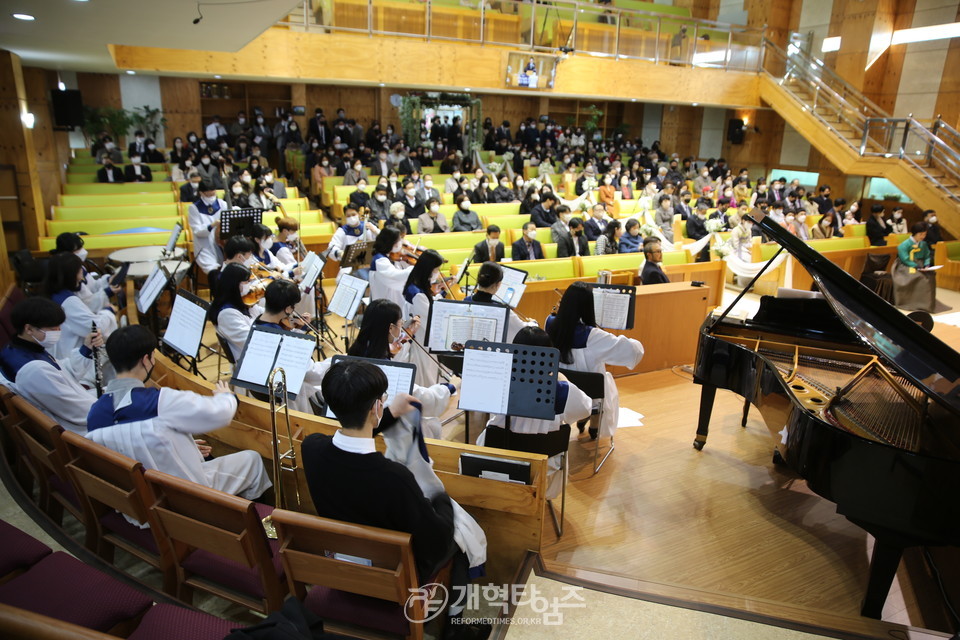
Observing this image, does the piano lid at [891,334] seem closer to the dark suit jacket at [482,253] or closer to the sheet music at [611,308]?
the sheet music at [611,308]

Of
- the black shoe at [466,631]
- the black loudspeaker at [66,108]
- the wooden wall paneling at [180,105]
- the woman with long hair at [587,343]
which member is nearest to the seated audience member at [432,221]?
the woman with long hair at [587,343]

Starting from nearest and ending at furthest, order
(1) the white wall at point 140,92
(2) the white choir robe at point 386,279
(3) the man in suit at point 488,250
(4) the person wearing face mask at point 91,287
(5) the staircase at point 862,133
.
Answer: (4) the person wearing face mask at point 91,287
(2) the white choir robe at point 386,279
(3) the man in suit at point 488,250
(5) the staircase at point 862,133
(1) the white wall at point 140,92

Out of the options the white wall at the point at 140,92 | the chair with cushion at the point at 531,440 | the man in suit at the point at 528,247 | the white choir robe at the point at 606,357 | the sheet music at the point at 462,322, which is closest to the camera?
the chair with cushion at the point at 531,440

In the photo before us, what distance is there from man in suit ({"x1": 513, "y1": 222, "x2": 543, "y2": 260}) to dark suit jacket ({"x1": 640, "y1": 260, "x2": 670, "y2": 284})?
1914 mm

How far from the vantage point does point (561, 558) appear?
11.8ft

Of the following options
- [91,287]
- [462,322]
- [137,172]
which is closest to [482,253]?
[462,322]

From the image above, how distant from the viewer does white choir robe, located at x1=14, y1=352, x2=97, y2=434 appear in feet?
10.9

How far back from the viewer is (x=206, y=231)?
24.0 ft

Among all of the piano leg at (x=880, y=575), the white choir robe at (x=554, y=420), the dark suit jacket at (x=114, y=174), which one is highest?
the dark suit jacket at (x=114, y=174)

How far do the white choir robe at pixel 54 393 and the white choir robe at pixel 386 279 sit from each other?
314 centimetres

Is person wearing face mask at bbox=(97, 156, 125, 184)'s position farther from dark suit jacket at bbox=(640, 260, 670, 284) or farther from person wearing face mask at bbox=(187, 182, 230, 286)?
dark suit jacket at bbox=(640, 260, 670, 284)

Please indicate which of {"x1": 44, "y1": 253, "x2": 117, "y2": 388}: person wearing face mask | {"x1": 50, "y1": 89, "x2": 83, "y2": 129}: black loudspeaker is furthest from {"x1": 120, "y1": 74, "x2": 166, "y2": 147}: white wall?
{"x1": 44, "y1": 253, "x2": 117, "y2": 388}: person wearing face mask

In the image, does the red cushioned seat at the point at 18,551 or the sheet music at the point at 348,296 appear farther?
the sheet music at the point at 348,296

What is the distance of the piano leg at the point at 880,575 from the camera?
291cm
